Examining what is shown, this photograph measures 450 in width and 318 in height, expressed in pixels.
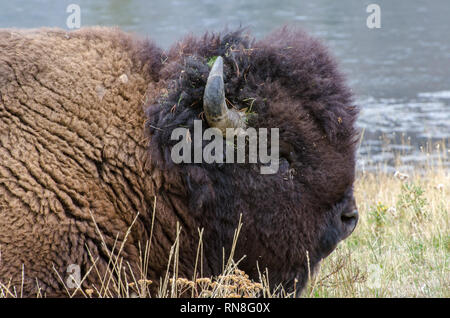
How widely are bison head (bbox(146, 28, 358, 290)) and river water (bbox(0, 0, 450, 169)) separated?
510 centimetres

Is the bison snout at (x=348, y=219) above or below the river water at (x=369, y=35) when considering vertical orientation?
below

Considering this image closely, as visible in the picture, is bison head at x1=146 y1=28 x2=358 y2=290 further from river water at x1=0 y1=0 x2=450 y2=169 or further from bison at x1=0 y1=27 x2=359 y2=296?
river water at x1=0 y1=0 x2=450 y2=169

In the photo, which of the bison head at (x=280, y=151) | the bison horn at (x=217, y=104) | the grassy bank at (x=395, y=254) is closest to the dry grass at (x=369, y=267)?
the grassy bank at (x=395, y=254)

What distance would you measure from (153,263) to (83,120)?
38.9 inches

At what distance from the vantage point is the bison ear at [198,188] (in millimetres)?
3741

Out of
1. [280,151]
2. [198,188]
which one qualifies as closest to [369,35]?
[280,151]

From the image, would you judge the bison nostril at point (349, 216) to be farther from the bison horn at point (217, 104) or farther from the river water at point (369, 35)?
the river water at point (369, 35)

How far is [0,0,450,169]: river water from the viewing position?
12.0 meters

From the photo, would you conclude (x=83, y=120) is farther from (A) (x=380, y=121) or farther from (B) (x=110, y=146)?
(A) (x=380, y=121)

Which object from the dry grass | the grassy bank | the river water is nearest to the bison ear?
the dry grass

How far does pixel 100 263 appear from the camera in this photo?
3621 mm

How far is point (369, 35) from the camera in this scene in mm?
20547

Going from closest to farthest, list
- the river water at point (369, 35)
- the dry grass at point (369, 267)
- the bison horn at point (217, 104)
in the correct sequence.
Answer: the bison horn at point (217, 104) → the dry grass at point (369, 267) → the river water at point (369, 35)

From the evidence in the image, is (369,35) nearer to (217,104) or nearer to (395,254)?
(395,254)
